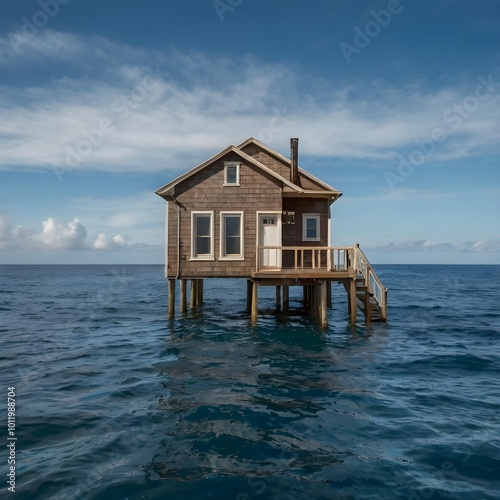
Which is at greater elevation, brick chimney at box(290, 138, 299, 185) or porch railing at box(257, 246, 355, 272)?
brick chimney at box(290, 138, 299, 185)

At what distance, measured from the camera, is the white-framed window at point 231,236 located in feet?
67.6

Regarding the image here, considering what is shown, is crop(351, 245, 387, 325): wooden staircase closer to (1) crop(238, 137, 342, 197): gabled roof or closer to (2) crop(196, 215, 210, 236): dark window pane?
(1) crop(238, 137, 342, 197): gabled roof

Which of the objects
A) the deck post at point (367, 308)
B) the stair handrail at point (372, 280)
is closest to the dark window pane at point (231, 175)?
the stair handrail at point (372, 280)

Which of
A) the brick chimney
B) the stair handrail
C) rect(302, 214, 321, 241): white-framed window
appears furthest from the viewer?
the brick chimney

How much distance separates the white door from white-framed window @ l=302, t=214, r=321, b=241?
6.51 feet

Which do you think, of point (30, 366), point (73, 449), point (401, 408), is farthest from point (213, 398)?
→ point (30, 366)

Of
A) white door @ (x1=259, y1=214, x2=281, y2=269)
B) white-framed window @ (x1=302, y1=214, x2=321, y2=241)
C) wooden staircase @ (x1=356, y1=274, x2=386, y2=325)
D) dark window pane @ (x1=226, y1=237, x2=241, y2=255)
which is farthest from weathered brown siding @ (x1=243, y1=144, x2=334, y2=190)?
wooden staircase @ (x1=356, y1=274, x2=386, y2=325)

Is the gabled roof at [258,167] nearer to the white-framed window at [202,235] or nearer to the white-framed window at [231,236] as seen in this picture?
the white-framed window at [202,235]

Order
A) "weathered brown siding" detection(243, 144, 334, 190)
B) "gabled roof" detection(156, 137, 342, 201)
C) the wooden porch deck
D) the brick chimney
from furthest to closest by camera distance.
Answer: "weathered brown siding" detection(243, 144, 334, 190) → the brick chimney → "gabled roof" detection(156, 137, 342, 201) → the wooden porch deck

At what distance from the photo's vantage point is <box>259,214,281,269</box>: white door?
2078cm

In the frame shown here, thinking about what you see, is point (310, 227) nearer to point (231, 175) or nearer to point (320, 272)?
point (320, 272)

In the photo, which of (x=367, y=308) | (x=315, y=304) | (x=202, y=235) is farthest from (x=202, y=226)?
(x=367, y=308)

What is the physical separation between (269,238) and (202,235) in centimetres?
322

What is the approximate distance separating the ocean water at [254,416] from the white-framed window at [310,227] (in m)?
4.96
